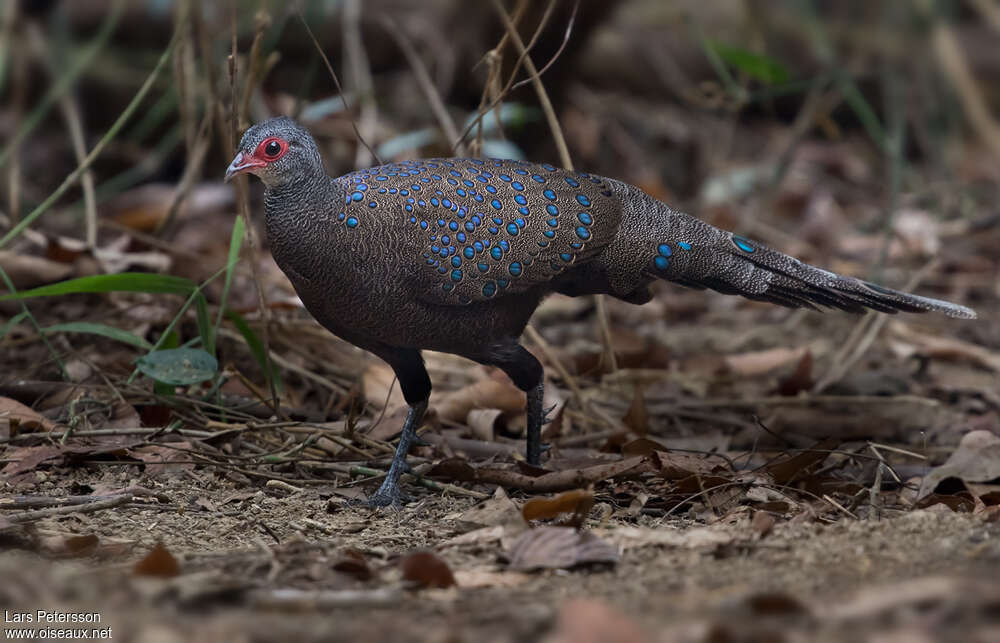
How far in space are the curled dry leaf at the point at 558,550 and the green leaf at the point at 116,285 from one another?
1.84 meters

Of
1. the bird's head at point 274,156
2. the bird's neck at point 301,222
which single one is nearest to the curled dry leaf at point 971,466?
the bird's neck at point 301,222

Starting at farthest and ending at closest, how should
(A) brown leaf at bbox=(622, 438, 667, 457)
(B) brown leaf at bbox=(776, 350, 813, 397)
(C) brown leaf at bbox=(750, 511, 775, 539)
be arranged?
(B) brown leaf at bbox=(776, 350, 813, 397) → (A) brown leaf at bbox=(622, 438, 667, 457) → (C) brown leaf at bbox=(750, 511, 775, 539)

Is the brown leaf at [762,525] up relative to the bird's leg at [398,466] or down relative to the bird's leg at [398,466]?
up

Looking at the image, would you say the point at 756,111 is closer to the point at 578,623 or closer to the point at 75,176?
the point at 75,176

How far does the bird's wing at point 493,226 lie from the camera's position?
3602mm

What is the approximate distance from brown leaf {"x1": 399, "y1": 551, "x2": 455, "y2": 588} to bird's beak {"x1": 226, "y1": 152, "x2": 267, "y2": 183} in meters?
1.41

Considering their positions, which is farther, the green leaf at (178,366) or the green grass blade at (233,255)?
the green grass blade at (233,255)

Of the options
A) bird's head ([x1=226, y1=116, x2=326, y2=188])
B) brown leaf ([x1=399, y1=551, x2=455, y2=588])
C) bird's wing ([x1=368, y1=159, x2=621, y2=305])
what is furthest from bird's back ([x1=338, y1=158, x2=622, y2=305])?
brown leaf ([x1=399, y1=551, x2=455, y2=588])

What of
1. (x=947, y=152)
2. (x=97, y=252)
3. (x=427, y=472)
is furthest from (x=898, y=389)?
(x=947, y=152)

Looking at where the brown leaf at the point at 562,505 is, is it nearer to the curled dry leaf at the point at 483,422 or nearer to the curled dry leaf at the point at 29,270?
the curled dry leaf at the point at 483,422

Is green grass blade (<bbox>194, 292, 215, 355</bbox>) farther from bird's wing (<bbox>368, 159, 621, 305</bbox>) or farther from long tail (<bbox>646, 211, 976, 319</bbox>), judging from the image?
long tail (<bbox>646, 211, 976, 319</bbox>)

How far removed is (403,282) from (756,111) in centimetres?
836

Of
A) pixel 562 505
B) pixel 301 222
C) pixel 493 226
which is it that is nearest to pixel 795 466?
pixel 562 505

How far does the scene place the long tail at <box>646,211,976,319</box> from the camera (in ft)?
12.8
